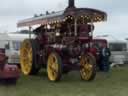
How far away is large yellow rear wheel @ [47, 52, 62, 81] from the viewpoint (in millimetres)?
15789

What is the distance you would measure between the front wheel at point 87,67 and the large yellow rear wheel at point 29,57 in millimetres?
2415

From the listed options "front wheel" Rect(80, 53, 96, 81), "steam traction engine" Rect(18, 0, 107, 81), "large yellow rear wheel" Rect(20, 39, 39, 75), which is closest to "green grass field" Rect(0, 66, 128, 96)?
"front wheel" Rect(80, 53, 96, 81)

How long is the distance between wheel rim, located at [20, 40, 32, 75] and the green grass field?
2081 millimetres

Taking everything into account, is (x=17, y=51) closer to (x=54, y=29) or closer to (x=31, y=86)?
(x=54, y=29)

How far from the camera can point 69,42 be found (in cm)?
1633

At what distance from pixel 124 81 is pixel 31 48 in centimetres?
397

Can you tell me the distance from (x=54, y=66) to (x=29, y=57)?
2959 millimetres

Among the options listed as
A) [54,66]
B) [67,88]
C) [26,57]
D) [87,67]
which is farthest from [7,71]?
[26,57]

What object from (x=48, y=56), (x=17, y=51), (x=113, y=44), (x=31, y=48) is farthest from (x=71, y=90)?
(x=113, y=44)

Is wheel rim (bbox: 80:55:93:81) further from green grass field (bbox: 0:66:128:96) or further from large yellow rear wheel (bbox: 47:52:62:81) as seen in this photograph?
large yellow rear wheel (bbox: 47:52:62:81)

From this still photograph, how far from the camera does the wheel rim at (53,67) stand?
52.6 ft

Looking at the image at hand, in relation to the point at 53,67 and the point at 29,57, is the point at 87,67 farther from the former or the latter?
the point at 29,57

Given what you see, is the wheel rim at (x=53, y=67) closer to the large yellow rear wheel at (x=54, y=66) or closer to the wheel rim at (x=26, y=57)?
the large yellow rear wheel at (x=54, y=66)

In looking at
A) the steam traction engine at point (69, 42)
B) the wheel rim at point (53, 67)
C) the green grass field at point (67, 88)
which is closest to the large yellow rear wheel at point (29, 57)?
the steam traction engine at point (69, 42)
